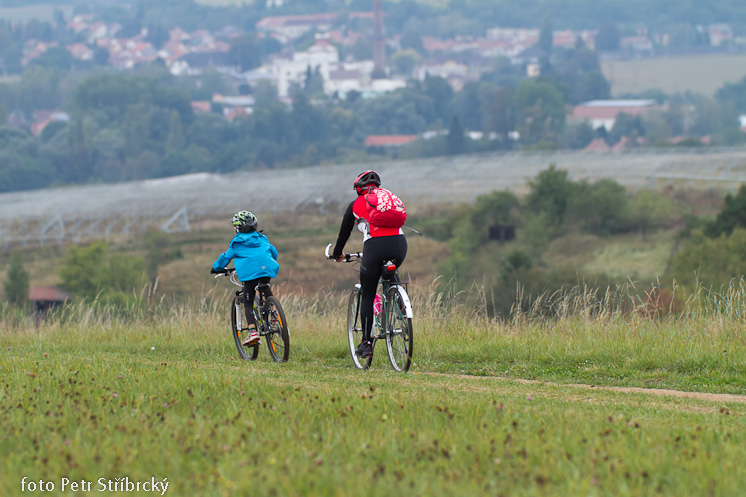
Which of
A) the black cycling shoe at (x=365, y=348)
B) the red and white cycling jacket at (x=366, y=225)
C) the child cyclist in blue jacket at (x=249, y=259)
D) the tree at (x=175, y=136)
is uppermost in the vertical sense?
the tree at (x=175, y=136)

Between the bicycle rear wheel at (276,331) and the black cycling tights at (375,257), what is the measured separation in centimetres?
98

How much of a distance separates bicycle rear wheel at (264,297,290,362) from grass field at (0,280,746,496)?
23 centimetres

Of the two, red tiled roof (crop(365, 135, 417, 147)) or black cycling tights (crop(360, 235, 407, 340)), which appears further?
red tiled roof (crop(365, 135, 417, 147))

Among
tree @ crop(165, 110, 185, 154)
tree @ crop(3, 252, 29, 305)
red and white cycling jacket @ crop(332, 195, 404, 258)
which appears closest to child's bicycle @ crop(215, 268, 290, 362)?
red and white cycling jacket @ crop(332, 195, 404, 258)

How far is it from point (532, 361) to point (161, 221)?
153 feet

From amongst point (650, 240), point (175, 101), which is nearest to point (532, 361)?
point (650, 240)

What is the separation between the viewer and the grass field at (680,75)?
17488cm

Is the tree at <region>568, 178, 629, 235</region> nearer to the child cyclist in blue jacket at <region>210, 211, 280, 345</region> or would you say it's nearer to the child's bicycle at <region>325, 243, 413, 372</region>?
the child cyclist in blue jacket at <region>210, 211, 280, 345</region>

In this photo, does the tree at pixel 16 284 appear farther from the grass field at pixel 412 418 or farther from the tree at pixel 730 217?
the grass field at pixel 412 418

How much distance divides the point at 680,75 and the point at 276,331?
618 feet

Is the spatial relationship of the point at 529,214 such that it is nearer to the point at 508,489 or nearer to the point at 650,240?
the point at 650,240

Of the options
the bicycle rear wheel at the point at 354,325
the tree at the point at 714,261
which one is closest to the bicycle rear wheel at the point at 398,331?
the bicycle rear wheel at the point at 354,325

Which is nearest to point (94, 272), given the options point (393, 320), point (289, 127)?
point (393, 320)

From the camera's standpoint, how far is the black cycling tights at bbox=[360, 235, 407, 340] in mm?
7469
